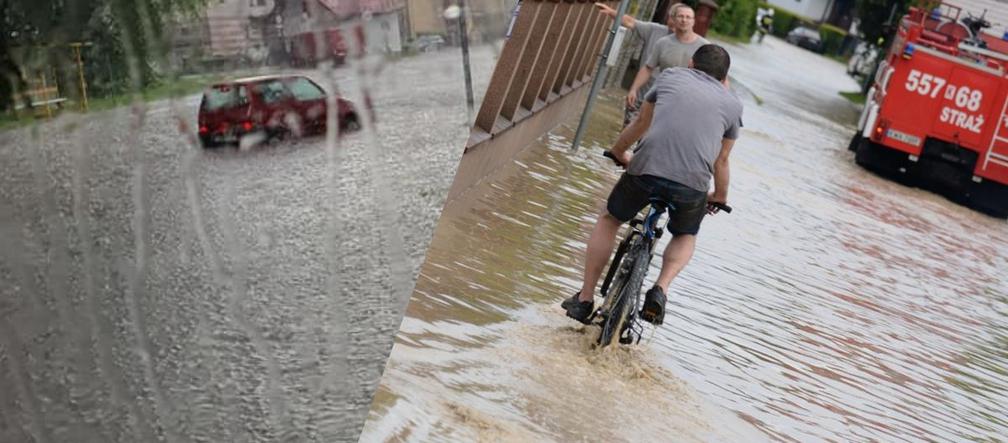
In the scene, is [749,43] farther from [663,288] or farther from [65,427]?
[65,427]

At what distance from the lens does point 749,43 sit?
195ft

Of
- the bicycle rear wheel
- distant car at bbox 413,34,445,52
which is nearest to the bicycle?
the bicycle rear wheel

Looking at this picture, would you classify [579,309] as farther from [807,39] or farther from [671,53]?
[807,39]

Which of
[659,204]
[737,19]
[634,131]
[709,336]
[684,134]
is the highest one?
[684,134]

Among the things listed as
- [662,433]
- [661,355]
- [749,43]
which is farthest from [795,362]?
[749,43]

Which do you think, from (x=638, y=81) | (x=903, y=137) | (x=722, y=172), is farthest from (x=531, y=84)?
(x=903, y=137)

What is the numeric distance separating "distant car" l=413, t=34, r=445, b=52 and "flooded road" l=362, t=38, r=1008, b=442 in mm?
3007

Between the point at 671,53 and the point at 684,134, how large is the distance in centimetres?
443

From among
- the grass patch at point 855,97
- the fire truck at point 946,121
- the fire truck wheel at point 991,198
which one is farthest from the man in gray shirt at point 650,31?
the grass patch at point 855,97

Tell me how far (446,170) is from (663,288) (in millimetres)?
4716

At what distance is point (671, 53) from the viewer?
34.4ft

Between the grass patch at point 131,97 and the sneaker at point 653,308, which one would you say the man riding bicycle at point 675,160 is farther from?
the grass patch at point 131,97

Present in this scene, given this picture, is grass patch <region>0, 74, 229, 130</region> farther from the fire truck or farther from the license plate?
the license plate

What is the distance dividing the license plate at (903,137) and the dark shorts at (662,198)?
51.6 feet
